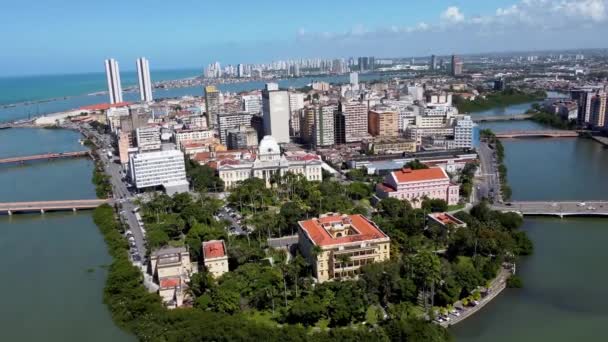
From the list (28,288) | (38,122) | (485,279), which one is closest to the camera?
(485,279)

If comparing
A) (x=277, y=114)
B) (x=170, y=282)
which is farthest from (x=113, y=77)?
(x=170, y=282)

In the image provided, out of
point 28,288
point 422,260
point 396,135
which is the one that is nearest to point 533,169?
point 396,135

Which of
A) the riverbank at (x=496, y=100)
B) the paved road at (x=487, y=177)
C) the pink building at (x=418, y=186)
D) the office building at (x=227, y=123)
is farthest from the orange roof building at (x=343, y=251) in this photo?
the riverbank at (x=496, y=100)

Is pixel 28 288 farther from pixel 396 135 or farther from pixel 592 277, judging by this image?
pixel 396 135

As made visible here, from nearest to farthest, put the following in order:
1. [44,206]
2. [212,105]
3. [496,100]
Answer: [44,206] < [212,105] < [496,100]

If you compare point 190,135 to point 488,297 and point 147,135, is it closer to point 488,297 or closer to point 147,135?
point 147,135

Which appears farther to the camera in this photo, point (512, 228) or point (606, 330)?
Answer: point (512, 228)

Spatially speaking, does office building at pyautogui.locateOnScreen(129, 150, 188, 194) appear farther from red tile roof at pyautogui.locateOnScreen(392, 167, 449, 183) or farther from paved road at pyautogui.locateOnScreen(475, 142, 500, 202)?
paved road at pyautogui.locateOnScreen(475, 142, 500, 202)
